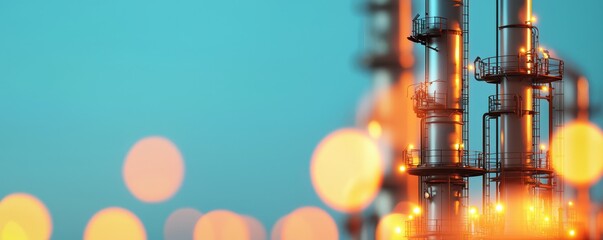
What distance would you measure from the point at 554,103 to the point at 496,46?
733cm

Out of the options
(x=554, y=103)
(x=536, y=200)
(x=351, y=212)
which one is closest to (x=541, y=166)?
(x=536, y=200)

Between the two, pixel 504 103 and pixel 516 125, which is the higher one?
pixel 504 103

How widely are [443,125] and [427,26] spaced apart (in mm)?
5530

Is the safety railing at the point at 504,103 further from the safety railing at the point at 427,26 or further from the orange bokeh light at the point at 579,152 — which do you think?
the safety railing at the point at 427,26

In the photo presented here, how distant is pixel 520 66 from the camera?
66.9 m

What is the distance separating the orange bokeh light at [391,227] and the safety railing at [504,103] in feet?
44.5

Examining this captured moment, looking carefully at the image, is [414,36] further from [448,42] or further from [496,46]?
[496,46]

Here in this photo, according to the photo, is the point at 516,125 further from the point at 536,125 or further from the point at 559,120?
the point at 559,120

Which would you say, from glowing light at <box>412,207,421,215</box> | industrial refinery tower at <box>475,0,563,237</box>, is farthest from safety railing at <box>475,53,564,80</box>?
glowing light at <box>412,207,421,215</box>

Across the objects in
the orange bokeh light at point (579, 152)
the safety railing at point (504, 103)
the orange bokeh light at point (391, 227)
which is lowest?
the orange bokeh light at point (391, 227)

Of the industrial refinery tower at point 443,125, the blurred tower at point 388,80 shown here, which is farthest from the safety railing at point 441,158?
the blurred tower at point 388,80

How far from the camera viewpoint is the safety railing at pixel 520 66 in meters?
66.9

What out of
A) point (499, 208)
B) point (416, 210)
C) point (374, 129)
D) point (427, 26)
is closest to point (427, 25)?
point (427, 26)

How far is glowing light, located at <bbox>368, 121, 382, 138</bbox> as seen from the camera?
1916 inches
